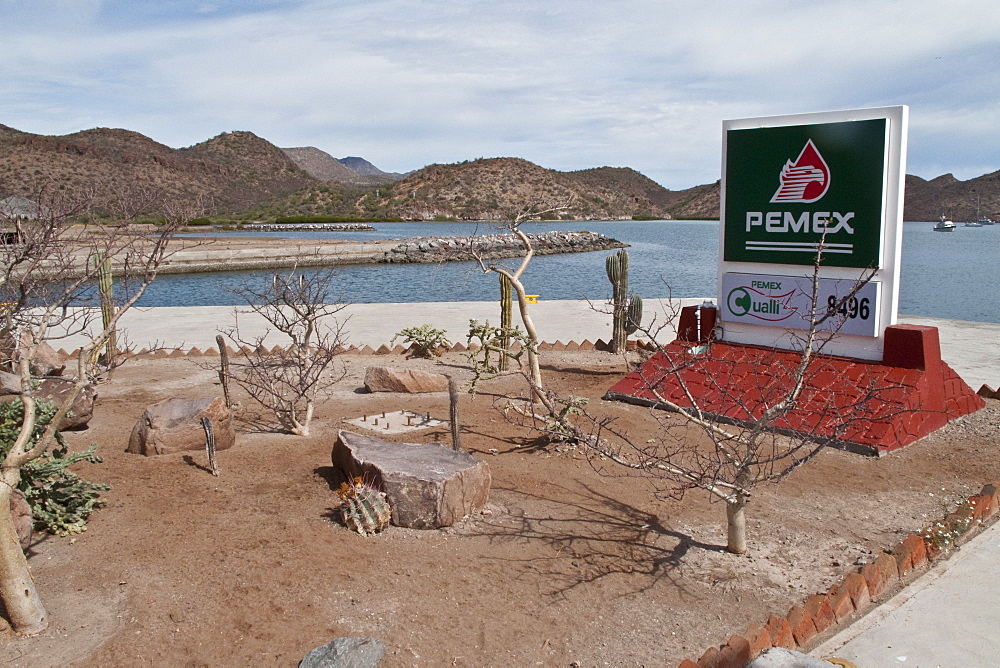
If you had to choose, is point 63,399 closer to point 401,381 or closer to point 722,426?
point 401,381

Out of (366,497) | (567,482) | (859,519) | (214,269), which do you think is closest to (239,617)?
(366,497)

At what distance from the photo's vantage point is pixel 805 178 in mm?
8812

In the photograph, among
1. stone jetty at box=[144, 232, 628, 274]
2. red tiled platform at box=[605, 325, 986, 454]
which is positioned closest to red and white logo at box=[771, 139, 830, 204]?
red tiled platform at box=[605, 325, 986, 454]

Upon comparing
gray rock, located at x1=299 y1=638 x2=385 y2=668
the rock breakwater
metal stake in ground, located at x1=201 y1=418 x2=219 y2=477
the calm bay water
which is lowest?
the calm bay water

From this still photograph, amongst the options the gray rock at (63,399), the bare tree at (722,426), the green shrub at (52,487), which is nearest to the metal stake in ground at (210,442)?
the green shrub at (52,487)

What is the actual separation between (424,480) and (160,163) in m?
80.4

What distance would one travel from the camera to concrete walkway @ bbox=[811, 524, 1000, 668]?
4078mm

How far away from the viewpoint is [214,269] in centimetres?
3638

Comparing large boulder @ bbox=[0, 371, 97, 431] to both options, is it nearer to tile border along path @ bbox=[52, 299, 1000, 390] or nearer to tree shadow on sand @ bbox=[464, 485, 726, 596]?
tree shadow on sand @ bbox=[464, 485, 726, 596]

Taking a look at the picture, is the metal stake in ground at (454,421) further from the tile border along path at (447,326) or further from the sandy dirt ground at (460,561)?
the tile border along path at (447,326)

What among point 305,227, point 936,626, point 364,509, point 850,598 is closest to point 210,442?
point 364,509

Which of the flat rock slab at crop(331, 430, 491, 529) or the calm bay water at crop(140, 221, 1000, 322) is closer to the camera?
the flat rock slab at crop(331, 430, 491, 529)

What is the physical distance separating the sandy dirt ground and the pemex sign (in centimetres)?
185

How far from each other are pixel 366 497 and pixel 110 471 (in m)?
2.64
